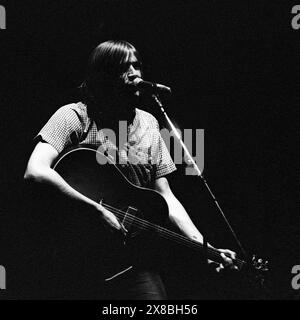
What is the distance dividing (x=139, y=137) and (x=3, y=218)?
905 mm

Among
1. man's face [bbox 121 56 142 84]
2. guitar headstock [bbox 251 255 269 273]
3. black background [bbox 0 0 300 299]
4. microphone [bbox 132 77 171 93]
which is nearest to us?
microphone [bbox 132 77 171 93]

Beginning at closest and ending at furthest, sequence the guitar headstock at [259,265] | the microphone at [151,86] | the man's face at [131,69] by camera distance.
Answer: the microphone at [151,86] → the guitar headstock at [259,265] → the man's face at [131,69]

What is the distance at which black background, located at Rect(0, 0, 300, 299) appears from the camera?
2357mm

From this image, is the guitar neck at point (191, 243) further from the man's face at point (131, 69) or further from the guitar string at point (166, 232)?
the man's face at point (131, 69)

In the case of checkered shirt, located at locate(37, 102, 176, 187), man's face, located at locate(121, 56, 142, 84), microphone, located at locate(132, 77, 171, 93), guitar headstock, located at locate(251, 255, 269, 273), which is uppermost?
man's face, located at locate(121, 56, 142, 84)

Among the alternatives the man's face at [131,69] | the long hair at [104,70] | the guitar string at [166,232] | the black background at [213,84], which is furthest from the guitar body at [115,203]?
the black background at [213,84]

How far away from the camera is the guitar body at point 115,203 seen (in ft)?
5.81

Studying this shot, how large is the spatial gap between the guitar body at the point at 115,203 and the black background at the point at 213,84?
0.62 meters

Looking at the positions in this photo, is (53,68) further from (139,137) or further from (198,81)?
(198,81)

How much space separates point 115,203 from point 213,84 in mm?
1193

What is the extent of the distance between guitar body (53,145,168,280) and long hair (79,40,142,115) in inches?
11.2

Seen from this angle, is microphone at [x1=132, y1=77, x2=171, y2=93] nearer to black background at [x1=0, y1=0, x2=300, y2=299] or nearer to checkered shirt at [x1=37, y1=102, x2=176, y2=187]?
checkered shirt at [x1=37, y1=102, x2=176, y2=187]

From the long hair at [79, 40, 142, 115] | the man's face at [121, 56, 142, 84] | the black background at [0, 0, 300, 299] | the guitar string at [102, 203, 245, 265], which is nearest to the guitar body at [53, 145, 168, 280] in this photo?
the guitar string at [102, 203, 245, 265]

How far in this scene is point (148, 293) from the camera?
1.82 metres
